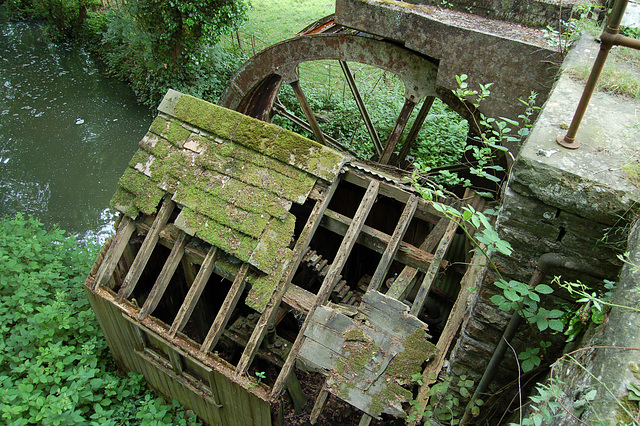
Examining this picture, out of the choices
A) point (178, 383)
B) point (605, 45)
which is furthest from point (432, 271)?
point (178, 383)

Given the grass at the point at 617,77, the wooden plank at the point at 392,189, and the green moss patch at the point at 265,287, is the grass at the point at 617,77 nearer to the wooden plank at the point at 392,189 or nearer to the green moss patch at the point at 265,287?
the wooden plank at the point at 392,189

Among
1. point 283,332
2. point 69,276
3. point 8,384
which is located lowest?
point 8,384

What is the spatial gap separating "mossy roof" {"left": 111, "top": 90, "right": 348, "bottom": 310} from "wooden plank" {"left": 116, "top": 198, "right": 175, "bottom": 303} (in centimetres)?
11

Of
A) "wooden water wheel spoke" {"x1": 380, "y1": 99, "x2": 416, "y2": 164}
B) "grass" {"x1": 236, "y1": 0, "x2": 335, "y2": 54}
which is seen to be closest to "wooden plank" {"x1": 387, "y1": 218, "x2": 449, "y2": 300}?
"wooden water wheel spoke" {"x1": 380, "y1": 99, "x2": 416, "y2": 164}

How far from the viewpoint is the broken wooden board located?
318cm

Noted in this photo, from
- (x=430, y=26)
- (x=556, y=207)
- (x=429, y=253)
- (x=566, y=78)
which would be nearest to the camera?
(x=556, y=207)

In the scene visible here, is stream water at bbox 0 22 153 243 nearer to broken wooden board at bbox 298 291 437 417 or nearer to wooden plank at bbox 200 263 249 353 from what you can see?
wooden plank at bbox 200 263 249 353

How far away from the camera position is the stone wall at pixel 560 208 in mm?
1987

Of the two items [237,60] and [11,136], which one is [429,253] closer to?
[237,60]

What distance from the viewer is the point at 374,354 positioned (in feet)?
10.7

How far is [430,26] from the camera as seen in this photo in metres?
4.91

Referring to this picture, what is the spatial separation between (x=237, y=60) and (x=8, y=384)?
9.03 meters

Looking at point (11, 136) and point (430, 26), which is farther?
point (11, 136)

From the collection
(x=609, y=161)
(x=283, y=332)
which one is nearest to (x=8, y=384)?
(x=283, y=332)
